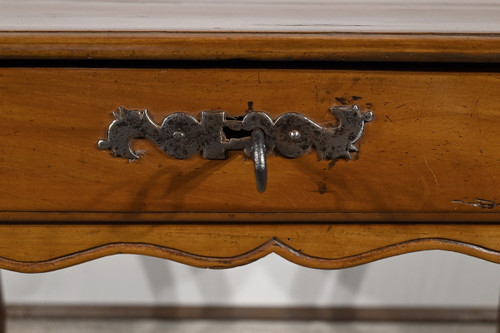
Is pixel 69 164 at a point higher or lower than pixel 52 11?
lower

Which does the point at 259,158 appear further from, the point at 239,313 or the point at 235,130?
the point at 239,313

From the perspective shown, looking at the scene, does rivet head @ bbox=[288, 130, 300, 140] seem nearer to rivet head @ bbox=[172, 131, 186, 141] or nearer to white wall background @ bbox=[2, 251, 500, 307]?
rivet head @ bbox=[172, 131, 186, 141]

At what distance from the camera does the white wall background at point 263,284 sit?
93 centimetres

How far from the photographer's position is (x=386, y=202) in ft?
1.25

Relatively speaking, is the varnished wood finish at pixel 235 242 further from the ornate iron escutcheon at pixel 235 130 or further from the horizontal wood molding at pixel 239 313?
the horizontal wood molding at pixel 239 313

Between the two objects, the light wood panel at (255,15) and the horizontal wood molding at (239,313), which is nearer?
the light wood panel at (255,15)

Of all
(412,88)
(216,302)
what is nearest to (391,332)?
(216,302)

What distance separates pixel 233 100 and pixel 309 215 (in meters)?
0.11

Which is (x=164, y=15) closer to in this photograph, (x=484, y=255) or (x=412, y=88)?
(x=412, y=88)

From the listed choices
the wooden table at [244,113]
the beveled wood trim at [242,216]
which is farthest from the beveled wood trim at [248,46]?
the beveled wood trim at [242,216]

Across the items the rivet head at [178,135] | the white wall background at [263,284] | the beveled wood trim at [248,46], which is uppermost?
the white wall background at [263,284]

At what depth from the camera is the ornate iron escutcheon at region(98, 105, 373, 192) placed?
349mm

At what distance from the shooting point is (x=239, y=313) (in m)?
0.96

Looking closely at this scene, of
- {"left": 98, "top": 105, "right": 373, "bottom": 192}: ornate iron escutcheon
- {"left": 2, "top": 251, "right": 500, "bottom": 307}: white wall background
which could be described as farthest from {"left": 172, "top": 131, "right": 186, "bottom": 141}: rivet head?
{"left": 2, "top": 251, "right": 500, "bottom": 307}: white wall background
